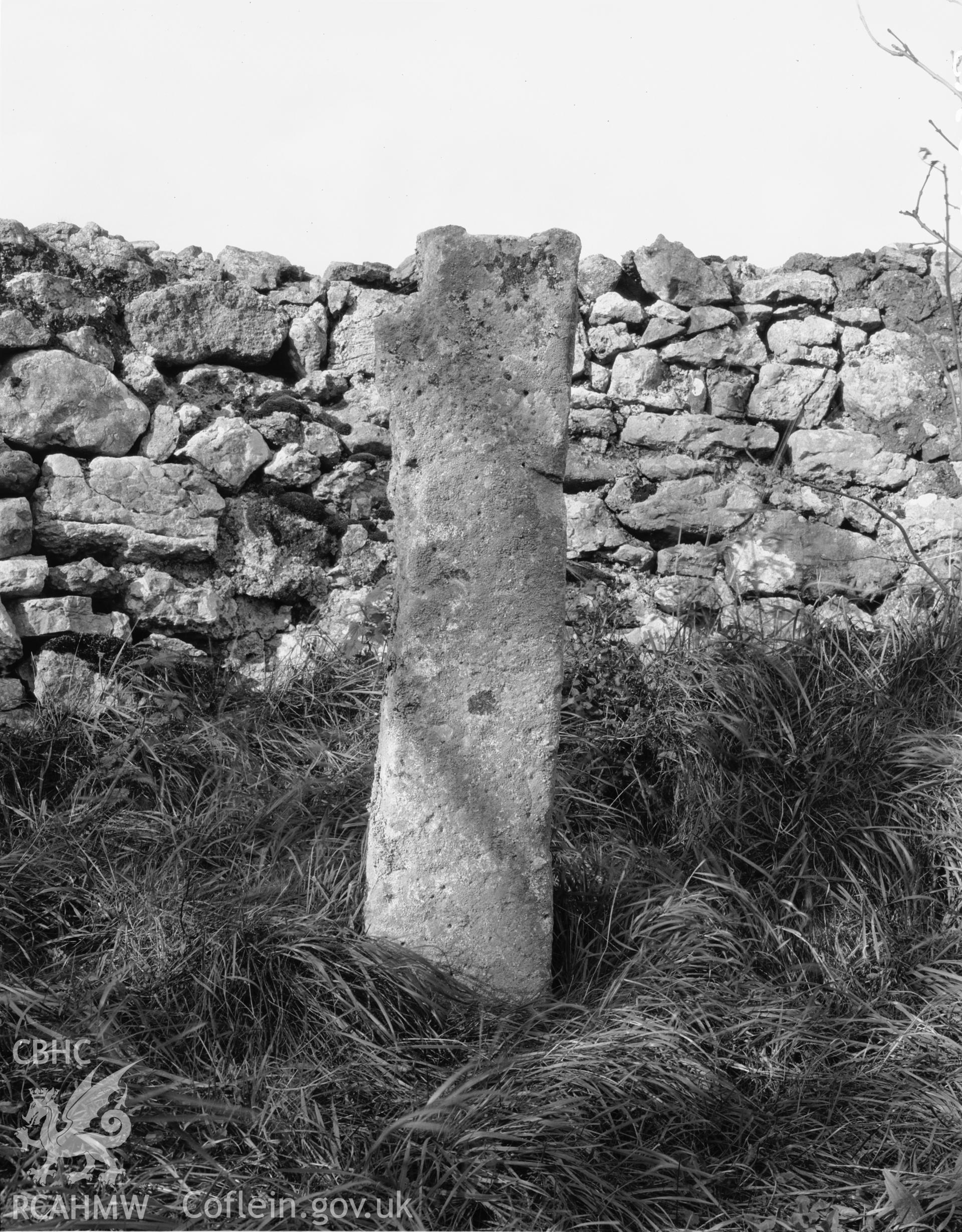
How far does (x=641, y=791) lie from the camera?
12.4 feet

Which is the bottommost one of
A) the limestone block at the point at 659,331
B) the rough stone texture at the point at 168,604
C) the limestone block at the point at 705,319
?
the rough stone texture at the point at 168,604

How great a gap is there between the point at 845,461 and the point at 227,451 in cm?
274

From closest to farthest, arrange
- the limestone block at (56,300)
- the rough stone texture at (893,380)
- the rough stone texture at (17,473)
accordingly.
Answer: the rough stone texture at (17,473), the limestone block at (56,300), the rough stone texture at (893,380)

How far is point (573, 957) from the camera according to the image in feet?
9.95

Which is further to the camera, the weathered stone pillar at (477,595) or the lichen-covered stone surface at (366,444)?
the lichen-covered stone surface at (366,444)

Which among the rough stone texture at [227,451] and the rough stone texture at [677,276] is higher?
the rough stone texture at [677,276]

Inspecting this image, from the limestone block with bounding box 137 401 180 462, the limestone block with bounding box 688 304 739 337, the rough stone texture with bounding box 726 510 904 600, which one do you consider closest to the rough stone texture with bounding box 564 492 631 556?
the rough stone texture with bounding box 726 510 904 600

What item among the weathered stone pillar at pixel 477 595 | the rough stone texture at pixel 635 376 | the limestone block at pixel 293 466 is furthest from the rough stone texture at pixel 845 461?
the weathered stone pillar at pixel 477 595

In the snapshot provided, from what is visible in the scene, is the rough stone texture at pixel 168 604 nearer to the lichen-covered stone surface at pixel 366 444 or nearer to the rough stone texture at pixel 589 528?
the lichen-covered stone surface at pixel 366 444

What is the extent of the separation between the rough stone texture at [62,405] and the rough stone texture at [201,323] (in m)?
0.27

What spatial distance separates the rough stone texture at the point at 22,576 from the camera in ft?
13.7

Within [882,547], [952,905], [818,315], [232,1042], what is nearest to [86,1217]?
[232,1042]

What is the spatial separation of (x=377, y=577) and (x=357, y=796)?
1.28m

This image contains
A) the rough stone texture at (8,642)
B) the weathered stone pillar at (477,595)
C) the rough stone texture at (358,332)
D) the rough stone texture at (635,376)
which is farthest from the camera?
the rough stone texture at (635,376)
